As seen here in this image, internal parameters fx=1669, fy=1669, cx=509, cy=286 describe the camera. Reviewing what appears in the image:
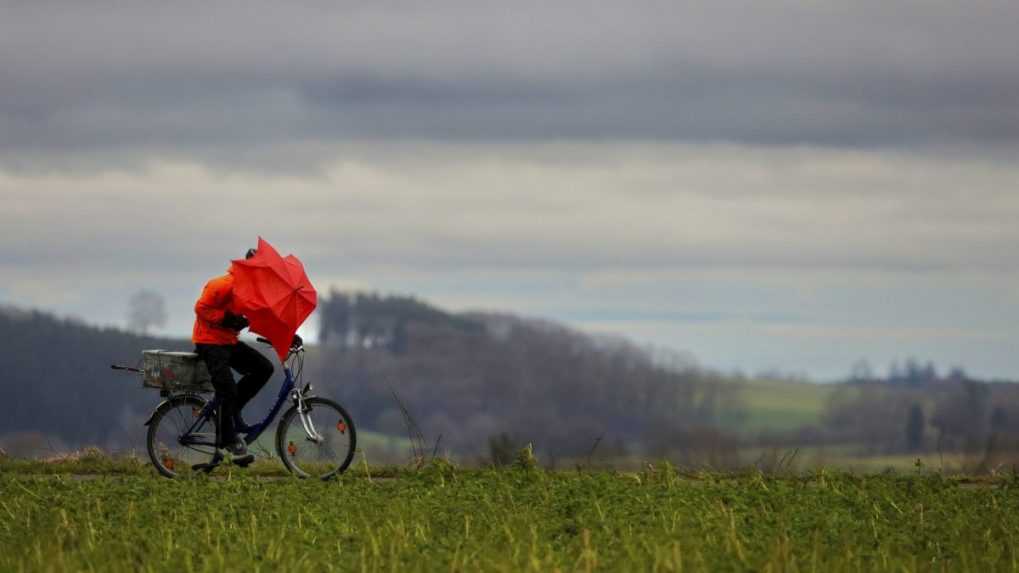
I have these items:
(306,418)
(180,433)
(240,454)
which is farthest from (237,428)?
(306,418)

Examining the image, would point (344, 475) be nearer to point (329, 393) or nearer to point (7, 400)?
point (329, 393)

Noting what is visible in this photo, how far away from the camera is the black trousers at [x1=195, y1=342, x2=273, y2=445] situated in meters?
15.7

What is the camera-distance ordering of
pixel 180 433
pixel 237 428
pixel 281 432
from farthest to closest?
pixel 180 433, pixel 237 428, pixel 281 432

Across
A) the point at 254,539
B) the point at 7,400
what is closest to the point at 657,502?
the point at 254,539

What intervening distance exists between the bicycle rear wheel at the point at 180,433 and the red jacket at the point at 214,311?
1.05 m

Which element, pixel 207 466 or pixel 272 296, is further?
pixel 207 466

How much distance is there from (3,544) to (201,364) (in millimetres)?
4095

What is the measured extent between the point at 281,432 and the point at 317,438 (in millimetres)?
429

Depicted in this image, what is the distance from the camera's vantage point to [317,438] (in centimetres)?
1590

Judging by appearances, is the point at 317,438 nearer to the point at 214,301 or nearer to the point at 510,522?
the point at 214,301

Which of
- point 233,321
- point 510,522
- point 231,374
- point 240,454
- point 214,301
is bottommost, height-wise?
point 510,522

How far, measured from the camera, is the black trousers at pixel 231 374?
1573cm

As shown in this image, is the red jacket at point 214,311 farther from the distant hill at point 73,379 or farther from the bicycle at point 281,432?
the distant hill at point 73,379

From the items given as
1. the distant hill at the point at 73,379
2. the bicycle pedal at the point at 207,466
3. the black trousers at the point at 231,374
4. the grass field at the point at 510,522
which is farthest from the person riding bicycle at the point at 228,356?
the distant hill at the point at 73,379
